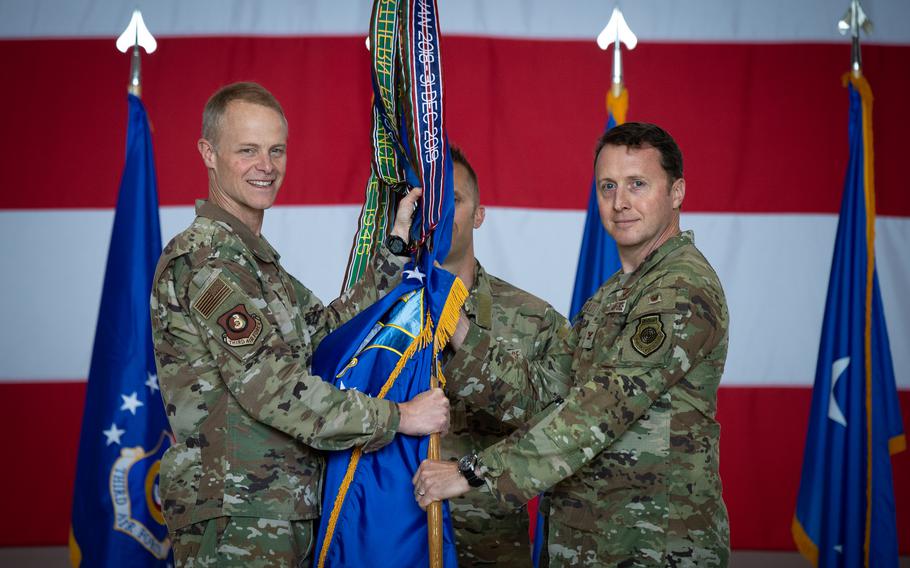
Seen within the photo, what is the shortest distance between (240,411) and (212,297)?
0.88 ft

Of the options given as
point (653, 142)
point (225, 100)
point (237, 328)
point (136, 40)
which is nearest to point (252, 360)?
point (237, 328)

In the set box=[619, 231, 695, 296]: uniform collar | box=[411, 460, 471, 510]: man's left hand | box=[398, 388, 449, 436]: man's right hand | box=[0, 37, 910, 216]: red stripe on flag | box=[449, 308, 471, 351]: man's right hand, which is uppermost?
box=[0, 37, 910, 216]: red stripe on flag

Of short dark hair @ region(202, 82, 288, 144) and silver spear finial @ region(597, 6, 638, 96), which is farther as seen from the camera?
silver spear finial @ region(597, 6, 638, 96)

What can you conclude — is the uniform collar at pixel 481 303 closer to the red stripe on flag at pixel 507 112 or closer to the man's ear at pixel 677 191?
the man's ear at pixel 677 191

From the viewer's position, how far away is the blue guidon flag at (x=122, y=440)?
10.6ft

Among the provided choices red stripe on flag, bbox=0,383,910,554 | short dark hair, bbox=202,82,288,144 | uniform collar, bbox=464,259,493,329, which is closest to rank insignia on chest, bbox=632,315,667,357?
uniform collar, bbox=464,259,493,329

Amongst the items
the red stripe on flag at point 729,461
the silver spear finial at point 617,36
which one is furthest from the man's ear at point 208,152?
the red stripe on flag at point 729,461

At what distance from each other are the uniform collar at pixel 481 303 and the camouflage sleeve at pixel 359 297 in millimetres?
448

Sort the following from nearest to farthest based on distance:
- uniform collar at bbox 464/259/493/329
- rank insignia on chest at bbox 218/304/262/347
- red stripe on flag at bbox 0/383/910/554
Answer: rank insignia on chest at bbox 218/304/262/347, uniform collar at bbox 464/259/493/329, red stripe on flag at bbox 0/383/910/554

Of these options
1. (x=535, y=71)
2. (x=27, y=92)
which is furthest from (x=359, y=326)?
(x=27, y=92)

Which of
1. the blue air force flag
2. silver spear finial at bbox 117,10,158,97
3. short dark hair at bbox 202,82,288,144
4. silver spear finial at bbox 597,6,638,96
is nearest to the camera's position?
short dark hair at bbox 202,82,288,144

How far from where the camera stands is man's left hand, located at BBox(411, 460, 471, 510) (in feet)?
6.92

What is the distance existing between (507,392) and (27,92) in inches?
117

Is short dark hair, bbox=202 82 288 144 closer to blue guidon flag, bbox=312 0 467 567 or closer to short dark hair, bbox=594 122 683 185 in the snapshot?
blue guidon flag, bbox=312 0 467 567
